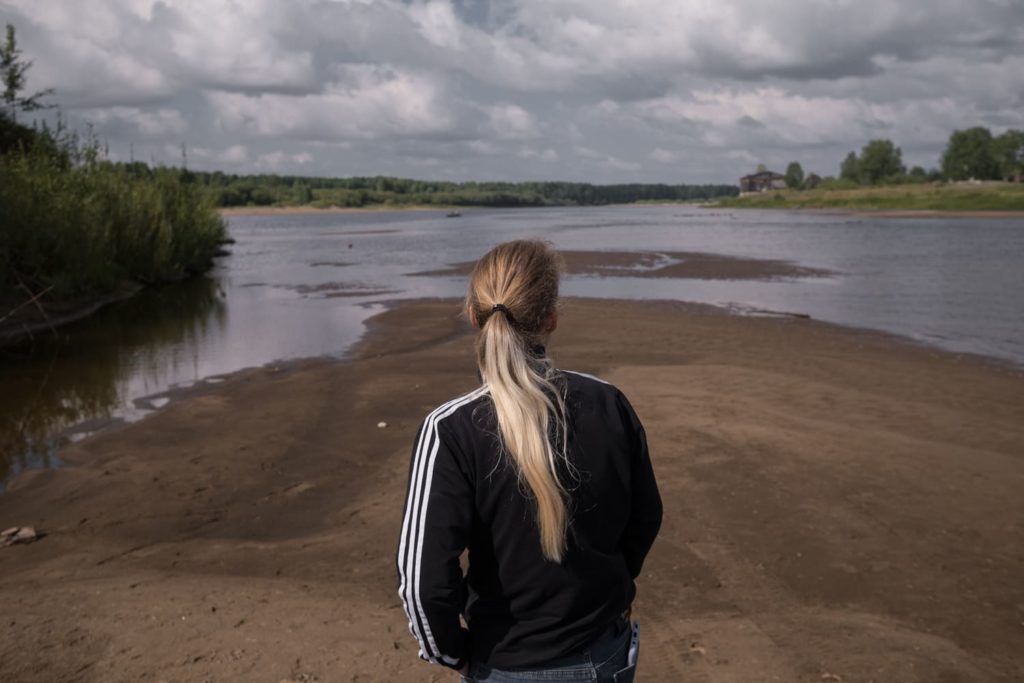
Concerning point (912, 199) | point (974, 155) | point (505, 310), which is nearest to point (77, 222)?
point (505, 310)

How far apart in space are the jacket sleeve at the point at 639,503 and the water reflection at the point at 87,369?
8.78 metres

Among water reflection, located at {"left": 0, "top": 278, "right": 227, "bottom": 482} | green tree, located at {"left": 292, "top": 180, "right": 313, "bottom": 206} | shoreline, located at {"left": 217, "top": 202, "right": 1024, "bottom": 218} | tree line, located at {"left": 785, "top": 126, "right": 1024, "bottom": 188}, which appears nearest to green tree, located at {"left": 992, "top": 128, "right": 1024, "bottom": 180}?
tree line, located at {"left": 785, "top": 126, "right": 1024, "bottom": 188}

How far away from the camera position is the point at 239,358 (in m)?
16.7

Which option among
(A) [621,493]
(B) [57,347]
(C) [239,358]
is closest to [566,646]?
(A) [621,493]

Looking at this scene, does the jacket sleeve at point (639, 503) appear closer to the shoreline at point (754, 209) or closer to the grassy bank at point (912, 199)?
the shoreline at point (754, 209)

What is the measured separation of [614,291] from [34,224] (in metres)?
16.0

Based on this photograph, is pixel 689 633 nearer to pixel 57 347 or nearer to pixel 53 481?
pixel 53 481

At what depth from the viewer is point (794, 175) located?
7279 inches

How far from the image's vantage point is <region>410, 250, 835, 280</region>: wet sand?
31.9 metres

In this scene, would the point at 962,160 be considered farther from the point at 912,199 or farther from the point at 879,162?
the point at 912,199

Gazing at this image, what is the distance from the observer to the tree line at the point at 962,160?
135 m

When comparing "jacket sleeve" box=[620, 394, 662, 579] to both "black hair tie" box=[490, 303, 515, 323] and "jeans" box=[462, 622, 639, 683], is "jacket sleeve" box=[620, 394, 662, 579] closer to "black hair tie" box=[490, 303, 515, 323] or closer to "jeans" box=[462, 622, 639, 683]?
"jeans" box=[462, 622, 639, 683]

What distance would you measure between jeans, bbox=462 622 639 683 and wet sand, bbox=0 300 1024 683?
2.17m

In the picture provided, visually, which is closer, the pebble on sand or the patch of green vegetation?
the pebble on sand
